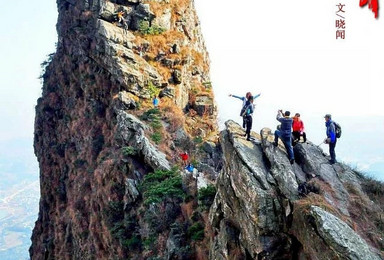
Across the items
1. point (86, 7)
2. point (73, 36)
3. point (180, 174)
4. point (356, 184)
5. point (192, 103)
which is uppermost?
point (86, 7)

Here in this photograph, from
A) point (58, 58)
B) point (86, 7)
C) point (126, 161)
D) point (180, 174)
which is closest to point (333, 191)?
point (180, 174)

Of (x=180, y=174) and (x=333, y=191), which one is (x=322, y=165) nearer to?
(x=333, y=191)

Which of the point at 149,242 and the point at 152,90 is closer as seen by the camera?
the point at 149,242

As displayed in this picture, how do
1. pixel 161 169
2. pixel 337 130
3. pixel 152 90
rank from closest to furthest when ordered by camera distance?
pixel 337 130 < pixel 161 169 < pixel 152 90

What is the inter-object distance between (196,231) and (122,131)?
1020 cm

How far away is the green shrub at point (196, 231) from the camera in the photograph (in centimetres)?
1728

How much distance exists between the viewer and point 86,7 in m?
34.2

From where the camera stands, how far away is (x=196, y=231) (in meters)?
17.5

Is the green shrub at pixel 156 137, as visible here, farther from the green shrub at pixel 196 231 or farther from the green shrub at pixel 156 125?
the green shrub at pixel 196 231

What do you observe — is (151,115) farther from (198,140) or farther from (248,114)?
(248,114)

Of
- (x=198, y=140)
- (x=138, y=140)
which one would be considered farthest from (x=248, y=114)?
(x=198, y=140)

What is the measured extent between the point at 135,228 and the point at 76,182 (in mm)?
12126

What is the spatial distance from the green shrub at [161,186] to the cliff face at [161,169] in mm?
78

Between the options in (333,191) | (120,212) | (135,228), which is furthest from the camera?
(120,212)
